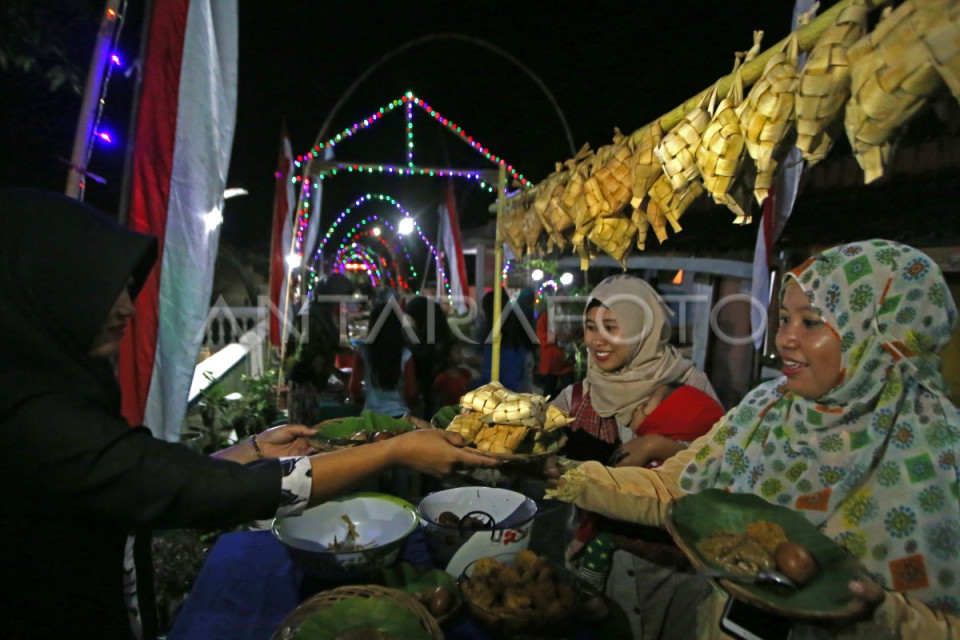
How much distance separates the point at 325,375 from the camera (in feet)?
15.5

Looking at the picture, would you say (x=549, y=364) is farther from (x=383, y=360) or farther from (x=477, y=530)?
(x=477, y=530)

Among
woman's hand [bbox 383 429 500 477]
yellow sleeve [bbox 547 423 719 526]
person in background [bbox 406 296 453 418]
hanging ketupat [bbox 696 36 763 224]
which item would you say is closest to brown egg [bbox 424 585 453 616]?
woman's hand [bbox 383 429 500 477]

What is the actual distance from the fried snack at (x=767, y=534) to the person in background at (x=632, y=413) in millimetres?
742

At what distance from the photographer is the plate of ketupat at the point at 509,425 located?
190 centimetres

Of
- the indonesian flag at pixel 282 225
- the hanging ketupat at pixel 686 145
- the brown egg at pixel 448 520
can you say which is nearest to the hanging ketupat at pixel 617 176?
the hanging ketupat at pixel 686 145

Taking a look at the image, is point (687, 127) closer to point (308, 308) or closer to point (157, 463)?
point (157, 463)

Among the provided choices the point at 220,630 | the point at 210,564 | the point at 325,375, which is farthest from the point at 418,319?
the point at 220,630

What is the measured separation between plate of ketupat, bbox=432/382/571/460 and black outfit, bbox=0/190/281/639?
845 mm

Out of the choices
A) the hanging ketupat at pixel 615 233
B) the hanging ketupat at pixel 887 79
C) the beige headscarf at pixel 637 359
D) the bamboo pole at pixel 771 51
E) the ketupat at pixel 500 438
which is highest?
the bamboo pole at pixel 771 51

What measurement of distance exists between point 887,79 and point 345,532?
85.7 inches

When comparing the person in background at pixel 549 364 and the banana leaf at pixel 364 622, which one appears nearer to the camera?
the banana leaf at pixel 364 622

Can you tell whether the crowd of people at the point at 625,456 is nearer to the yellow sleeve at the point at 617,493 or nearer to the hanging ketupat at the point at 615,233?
the yellow sleeve at the point at 617,493

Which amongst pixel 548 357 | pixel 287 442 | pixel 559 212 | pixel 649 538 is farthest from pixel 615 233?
pixel 548 357

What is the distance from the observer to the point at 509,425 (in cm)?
199
